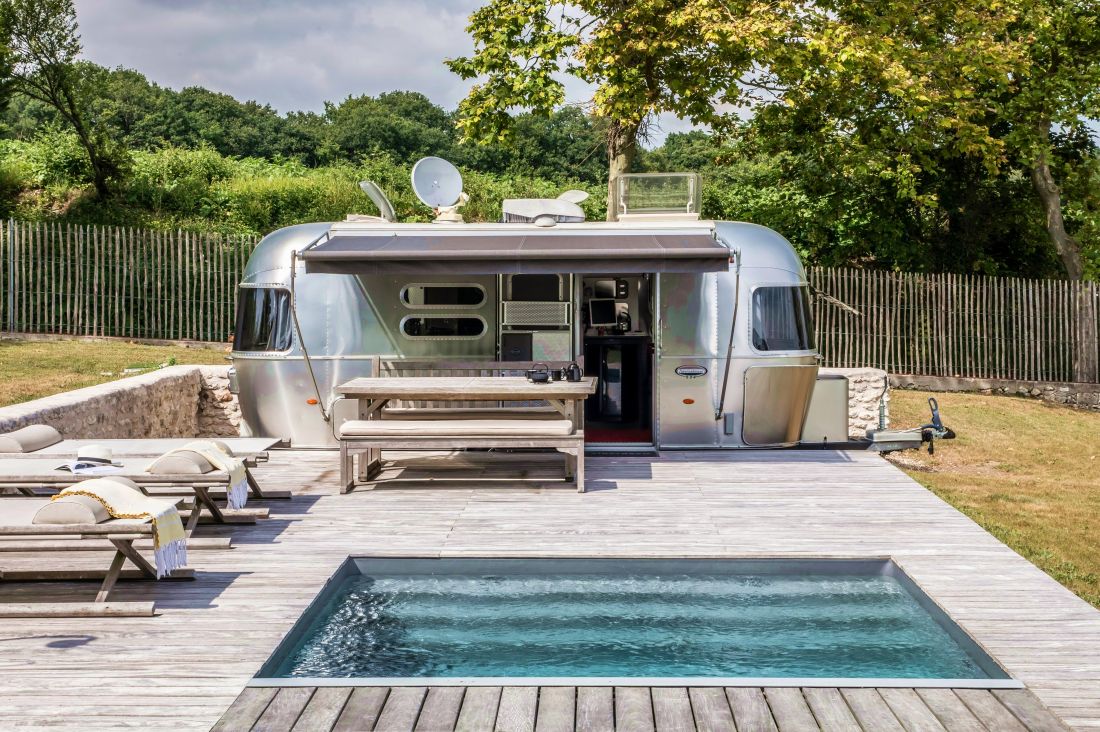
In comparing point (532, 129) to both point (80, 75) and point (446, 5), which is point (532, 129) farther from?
point (80, 75)

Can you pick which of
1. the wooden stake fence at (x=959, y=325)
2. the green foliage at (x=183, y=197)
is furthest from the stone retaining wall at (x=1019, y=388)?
the green foliage at (x=183, y=197)

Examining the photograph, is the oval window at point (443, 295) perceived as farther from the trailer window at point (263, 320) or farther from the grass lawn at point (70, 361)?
the grass lawn at point (70, 361)

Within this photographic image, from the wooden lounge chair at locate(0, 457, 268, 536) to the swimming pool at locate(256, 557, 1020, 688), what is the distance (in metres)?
1.12

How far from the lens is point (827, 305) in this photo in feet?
58.0

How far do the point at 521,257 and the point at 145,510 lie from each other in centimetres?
447

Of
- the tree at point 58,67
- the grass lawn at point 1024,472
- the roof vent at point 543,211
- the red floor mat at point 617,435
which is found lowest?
the grass lawn at point 1024,472

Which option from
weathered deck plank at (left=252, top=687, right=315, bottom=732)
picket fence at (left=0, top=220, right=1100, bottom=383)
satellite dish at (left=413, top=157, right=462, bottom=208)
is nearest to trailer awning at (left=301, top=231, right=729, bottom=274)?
satellite dish at (left=413, top=157, right=462, bottom=208)

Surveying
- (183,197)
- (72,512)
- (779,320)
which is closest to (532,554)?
(72,512)

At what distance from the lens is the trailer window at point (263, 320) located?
34.4ft

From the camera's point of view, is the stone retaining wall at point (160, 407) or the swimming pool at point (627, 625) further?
the stone retaining wall at point (160, 407)

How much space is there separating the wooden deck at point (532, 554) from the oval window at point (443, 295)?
1.62 metres

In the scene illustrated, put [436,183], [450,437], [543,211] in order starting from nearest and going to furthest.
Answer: [450,437], [543,211], [436,183]

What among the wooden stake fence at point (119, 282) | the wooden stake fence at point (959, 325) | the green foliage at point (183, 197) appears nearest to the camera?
the wooden stake fence at point (119, 282)

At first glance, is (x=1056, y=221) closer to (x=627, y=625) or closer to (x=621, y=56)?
(x=621, y=56)
